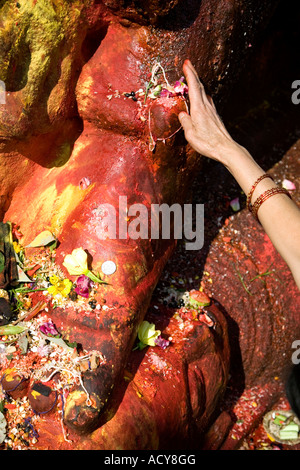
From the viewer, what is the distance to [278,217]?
7.22 ft

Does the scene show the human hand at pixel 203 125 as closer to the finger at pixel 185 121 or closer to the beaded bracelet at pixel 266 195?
the finger at pixel 185 121

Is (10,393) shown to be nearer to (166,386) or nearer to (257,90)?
(166,386)

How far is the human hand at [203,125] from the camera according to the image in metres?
2.57

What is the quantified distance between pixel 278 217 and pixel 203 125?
0.76 meters

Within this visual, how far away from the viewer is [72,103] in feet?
9.49

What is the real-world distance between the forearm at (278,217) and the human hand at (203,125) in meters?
0.17

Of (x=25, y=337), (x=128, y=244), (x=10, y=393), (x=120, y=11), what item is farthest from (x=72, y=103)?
(x=10, y=393)

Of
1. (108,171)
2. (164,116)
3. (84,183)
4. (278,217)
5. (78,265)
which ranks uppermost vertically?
(278,217)

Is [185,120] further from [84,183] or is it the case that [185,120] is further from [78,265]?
[78,265]

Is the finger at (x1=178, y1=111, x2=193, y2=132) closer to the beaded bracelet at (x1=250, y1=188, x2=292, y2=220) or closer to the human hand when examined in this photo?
the human hand

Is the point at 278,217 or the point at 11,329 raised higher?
the point at 278,217

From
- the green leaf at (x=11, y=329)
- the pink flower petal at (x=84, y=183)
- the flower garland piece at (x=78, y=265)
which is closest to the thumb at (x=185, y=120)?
the pink flower petal at (x=84, y=183)

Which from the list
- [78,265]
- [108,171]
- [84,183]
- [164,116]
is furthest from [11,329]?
[164,116]

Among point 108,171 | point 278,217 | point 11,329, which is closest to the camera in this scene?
point 278,217
